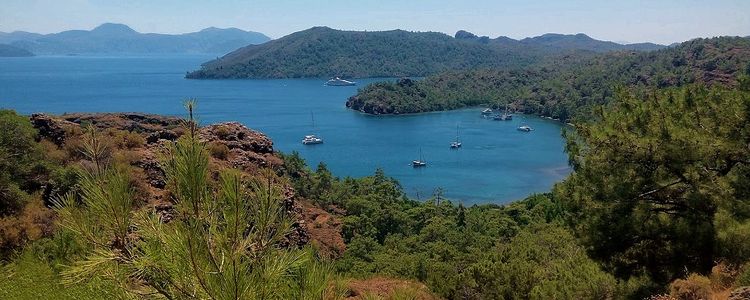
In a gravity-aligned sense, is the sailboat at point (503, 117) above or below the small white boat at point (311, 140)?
above

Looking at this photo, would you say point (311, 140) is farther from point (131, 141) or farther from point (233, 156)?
point (233, 156)

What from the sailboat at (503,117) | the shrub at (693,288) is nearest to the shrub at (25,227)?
the shrub at (693,288)

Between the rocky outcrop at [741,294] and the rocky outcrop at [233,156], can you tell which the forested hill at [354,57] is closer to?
the rocky outcrop at [233,156]

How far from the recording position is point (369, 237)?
1872cm

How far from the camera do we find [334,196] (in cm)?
2577

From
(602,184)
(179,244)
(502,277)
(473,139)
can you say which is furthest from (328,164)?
(179,244)

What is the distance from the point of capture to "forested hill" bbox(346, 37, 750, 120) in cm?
6793

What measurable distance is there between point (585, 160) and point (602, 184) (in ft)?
1.47

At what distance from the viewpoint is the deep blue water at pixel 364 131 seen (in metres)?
43.6

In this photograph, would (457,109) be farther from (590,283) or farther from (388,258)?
(590,283)

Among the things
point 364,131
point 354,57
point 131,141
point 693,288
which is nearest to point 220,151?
point 131,141

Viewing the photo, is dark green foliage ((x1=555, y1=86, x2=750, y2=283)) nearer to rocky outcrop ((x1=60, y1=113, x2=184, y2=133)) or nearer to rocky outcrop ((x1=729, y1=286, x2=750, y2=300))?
rocky outcrop ((x1=729, y1=286, x2=750, y2=300))

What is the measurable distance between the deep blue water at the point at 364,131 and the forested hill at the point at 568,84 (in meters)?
3.56

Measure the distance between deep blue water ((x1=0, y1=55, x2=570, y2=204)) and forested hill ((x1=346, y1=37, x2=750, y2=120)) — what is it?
3.56m
